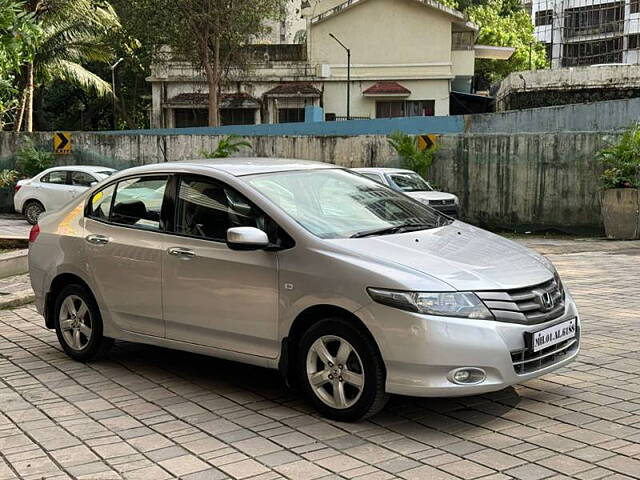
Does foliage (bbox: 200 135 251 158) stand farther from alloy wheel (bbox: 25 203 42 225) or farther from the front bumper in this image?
the front bumper

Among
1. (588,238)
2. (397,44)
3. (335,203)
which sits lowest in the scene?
(588,238)

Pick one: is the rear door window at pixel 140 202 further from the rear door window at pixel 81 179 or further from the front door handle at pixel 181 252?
the rear door window at pixel 81 179

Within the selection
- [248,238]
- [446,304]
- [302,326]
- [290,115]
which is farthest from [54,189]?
[290,115]

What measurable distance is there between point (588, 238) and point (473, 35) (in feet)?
74.3

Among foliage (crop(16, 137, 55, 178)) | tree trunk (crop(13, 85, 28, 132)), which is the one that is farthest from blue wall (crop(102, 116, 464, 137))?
tree trunk (crop(13, 85, 28, 132))

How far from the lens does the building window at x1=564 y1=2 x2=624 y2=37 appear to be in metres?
65.2

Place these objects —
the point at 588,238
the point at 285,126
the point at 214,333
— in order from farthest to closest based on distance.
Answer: the point at 285,126 → the point at 588,238 → the point at 214,333

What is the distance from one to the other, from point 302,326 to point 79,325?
234cm

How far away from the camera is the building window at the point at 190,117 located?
36.7 m

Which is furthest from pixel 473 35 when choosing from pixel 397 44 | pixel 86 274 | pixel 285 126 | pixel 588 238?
pixel 86 274

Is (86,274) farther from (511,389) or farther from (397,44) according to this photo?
(397,44)

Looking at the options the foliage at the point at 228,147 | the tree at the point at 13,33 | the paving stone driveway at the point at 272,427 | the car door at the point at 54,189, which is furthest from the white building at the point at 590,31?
the paving stone driveway at the point at 272,427

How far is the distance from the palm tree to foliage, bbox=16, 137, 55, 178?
7920mm

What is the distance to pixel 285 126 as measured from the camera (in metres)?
22.9
